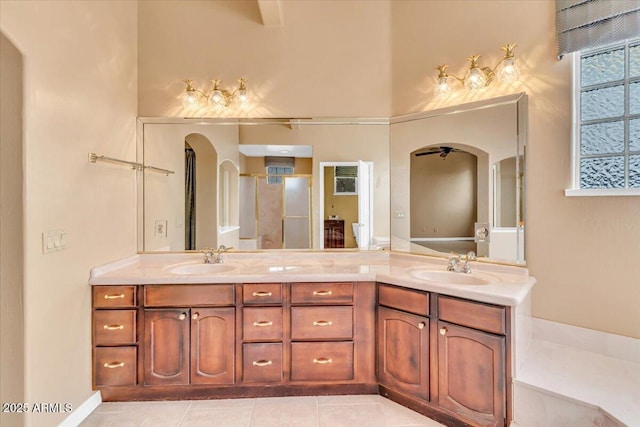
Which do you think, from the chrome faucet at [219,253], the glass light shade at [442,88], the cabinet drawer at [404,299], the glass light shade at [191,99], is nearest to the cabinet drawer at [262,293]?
the chrome faucet at [219,253]

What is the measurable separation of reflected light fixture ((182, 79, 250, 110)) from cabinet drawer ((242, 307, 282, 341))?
160 cm

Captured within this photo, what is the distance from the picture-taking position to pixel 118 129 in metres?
2.25

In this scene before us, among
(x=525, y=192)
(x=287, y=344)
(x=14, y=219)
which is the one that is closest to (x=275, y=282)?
(x=287, y=344)

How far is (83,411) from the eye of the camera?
1853mm

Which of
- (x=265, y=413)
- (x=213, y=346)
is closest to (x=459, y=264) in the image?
(x=265, y=413)

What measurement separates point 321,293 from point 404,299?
52cm

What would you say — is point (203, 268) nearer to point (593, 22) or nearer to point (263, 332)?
point (263, 332)

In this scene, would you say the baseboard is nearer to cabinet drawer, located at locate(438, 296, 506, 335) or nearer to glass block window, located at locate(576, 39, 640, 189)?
cabinet drawer, located at locate(438, 296, 506, 335)

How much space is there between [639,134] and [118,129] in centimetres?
327

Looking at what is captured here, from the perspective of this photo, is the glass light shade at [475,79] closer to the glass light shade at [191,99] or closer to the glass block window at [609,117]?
the glass block window at [609,117]

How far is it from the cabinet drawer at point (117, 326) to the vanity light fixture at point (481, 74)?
8.49 feet

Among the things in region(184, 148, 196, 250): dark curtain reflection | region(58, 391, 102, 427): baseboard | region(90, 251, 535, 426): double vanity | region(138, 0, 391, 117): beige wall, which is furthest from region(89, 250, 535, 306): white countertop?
region(138, 0, 391, 117): beige wall

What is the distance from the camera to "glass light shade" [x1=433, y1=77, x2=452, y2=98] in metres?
2.23

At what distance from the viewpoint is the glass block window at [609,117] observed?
1744mm
